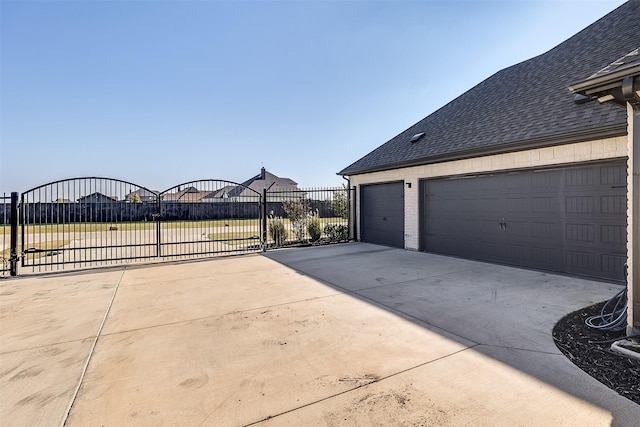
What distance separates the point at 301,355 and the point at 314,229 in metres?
9.67

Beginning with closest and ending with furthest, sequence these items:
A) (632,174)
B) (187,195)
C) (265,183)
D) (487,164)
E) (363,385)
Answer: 1. (363,385)
2. (632,174)
3. (487,164)
4. (265,183)
5. (187,195)

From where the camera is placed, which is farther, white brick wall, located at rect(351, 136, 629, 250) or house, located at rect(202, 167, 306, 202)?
house, located at rect(202, 167, 306, 202)

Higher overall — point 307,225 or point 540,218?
point 540,218

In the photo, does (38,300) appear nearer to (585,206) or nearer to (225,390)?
(225,390)

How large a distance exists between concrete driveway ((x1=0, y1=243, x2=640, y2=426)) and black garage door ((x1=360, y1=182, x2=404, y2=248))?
15.7ft

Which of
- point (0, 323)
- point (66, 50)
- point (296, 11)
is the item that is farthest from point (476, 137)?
point (66, 50)

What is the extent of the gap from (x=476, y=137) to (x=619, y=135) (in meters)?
3.18

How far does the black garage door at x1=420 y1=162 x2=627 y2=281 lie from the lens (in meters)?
5.89

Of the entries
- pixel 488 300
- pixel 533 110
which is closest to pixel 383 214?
pixel 533 110

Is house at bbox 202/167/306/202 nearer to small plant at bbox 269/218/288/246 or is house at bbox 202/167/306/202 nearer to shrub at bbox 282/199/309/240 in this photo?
shrub at bbox 282/199/309/240

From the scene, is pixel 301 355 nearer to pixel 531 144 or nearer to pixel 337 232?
pixel 531 144

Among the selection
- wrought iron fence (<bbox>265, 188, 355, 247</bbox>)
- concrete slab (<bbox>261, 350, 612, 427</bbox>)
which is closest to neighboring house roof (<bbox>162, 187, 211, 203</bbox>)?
wrought iron fence (<bbox>265, 188, 355, 247</bbox>)

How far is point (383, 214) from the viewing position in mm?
11820

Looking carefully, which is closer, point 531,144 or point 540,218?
point 531,144
